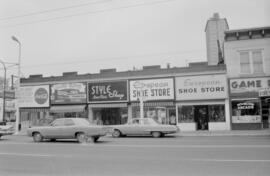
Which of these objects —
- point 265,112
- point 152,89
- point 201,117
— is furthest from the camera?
point 152,89

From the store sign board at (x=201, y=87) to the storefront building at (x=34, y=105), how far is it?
14.5 metres

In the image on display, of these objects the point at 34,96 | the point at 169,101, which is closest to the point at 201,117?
the point at 169,101

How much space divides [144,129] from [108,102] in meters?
9.07

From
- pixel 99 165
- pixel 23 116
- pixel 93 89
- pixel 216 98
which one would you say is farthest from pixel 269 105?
pixel 23 116

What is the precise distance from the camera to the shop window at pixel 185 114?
2631cm

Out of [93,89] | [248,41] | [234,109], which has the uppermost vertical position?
[248,41]

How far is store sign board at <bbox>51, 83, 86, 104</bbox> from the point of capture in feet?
96.4

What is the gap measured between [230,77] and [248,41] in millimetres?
3873

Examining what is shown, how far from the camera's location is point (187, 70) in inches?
1048

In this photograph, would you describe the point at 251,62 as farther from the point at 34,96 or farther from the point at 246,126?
the point at 34,96

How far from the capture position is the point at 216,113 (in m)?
25.6

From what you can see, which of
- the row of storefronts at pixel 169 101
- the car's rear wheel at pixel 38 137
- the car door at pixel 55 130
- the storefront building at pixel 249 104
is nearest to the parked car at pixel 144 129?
the car door at pixel 55 130

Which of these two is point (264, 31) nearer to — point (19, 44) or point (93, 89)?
point (93, 89)

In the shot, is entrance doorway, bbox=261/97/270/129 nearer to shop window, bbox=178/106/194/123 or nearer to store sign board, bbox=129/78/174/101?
shop window, bbox=178/106/194/123
